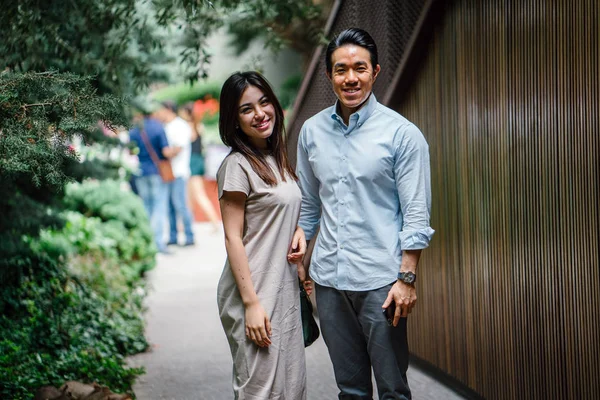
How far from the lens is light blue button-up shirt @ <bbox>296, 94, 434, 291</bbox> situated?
330 cm

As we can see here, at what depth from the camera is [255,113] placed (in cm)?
332

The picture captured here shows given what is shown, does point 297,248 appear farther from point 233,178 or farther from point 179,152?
point 179,152

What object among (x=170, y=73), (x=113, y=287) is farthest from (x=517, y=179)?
(x=170, y=73)

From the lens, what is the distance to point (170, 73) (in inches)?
424

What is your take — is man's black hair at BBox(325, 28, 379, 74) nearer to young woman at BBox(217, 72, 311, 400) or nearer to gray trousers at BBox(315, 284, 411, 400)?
young woman at BBox(217, 72, 311, 400)

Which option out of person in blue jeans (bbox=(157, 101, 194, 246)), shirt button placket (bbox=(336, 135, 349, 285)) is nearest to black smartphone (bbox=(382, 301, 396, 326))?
shirt button placket (bbox=(336, 135, 349, 285))

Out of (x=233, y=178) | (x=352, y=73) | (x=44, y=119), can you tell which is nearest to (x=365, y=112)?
(x=352, y=73)

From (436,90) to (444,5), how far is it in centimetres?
56

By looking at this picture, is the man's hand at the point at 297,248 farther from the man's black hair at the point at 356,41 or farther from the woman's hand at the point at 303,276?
the man's black hair at the point at 356,41

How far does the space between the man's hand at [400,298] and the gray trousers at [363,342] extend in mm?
82

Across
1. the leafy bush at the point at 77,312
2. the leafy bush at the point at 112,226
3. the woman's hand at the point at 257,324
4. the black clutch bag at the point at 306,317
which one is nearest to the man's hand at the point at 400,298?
the black clutch bag at the point at 306,317

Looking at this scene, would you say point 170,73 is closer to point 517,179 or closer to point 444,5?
point 444,5

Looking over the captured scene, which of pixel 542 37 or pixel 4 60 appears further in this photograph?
pixel 4 60

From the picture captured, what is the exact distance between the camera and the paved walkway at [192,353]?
5289mm
